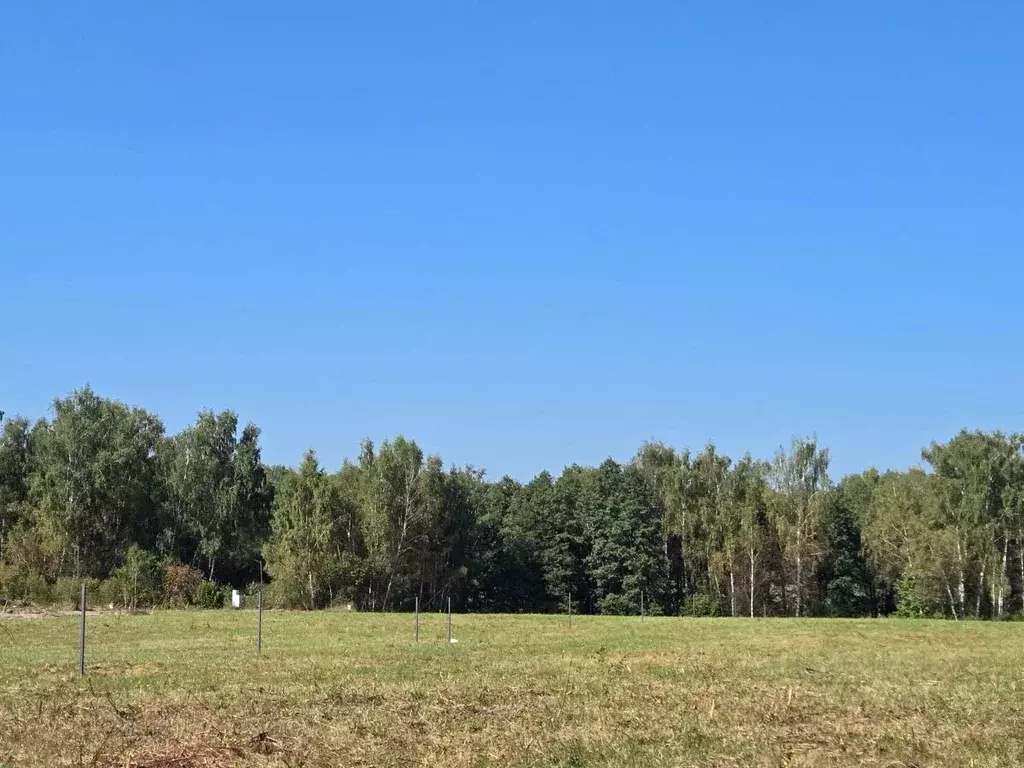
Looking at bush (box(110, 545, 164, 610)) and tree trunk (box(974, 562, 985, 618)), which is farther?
tree trunk (box(974, 562, 985, 618))

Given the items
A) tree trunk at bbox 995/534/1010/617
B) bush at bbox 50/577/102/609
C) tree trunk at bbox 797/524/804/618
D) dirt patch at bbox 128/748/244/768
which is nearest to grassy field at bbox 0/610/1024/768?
dirt patch at bbox 128/748/244/768

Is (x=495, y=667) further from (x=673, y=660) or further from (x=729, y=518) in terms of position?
(x=729, y=518)

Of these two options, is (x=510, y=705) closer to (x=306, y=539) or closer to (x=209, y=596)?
(x=209, y=596)

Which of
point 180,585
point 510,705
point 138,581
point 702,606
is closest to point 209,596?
point 180,585

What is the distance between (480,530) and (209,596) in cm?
2704

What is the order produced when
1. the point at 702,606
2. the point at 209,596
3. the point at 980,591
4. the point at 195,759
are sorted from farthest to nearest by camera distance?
the point at 702,606 → the point at 980,591 → the point at 209,596 → the point at 195,759

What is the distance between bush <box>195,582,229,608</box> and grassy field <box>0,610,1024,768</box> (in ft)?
110

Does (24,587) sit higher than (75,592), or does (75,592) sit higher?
(24,587)

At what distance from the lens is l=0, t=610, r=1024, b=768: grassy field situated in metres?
12.7

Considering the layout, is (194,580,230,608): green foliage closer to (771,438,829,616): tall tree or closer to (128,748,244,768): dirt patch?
(771,438,829,616): tall tree

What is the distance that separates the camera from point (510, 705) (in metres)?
16.8

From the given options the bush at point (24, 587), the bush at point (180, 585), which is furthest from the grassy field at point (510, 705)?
the bush at point (180, 585)

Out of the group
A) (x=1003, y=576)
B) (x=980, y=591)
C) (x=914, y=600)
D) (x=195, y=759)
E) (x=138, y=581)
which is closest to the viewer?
(x=195, y=759)

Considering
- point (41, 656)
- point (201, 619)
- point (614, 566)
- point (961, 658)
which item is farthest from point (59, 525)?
point (961, 658)
